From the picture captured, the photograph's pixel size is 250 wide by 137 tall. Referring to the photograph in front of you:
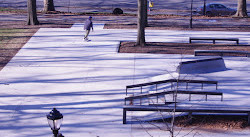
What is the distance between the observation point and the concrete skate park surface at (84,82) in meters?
11.5

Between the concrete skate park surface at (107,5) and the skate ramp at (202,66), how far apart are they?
2095cm

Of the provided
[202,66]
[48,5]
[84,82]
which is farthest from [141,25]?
[48,5]

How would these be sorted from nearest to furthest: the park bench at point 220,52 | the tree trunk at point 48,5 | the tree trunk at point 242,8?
the park bench at point 220,52 → the tree trunk at point 242,8 → the tree trunk at point 48,5

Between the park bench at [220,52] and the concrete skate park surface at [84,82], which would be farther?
the park bench at [220,52]

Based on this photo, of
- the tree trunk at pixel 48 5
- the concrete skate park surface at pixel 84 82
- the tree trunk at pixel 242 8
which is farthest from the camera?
the tree trunk at pixel 48 5

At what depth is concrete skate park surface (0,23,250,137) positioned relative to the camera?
11.5 metres

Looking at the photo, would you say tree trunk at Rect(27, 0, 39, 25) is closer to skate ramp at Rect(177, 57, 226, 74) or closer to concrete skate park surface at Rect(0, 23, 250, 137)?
concrete skate park surface at Rect(0, 23, 250, 137)

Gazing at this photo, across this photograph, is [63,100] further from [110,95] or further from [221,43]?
[221,43]

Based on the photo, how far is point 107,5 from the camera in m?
41.7

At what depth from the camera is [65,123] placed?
38.4ft

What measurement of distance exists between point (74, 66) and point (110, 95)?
403 centimetres

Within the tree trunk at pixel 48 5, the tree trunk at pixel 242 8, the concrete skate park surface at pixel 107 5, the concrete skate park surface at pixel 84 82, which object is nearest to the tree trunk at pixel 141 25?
the concrete skate park surface at pixel 84 82

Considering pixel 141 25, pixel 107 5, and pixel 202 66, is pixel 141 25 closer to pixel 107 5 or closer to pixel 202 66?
pixel 202 66

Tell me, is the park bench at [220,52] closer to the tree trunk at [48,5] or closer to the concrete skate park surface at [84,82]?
the concrete skate park surface at [84,82]
